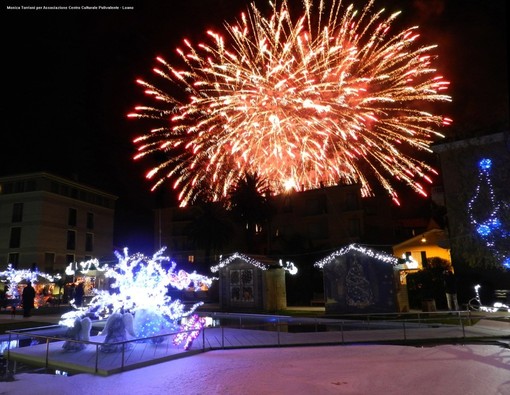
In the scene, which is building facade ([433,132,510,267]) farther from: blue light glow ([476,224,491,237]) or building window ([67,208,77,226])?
building window ([67,208,77,226])

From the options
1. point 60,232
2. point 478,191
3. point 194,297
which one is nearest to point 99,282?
point 194,297

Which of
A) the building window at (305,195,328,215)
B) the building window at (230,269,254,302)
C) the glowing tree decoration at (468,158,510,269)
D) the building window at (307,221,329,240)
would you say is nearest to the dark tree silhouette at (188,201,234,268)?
the building window at (307,221,329,240)

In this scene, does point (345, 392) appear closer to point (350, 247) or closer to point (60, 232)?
point (350, 247)

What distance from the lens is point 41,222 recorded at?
43.7 metres

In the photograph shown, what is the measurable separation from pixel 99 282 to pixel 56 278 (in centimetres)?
389

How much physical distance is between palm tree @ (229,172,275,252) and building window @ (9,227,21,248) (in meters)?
22.6

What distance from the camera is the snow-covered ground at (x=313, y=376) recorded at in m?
8.16

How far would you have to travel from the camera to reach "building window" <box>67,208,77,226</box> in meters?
47.5

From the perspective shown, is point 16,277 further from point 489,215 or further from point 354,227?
point 489,215

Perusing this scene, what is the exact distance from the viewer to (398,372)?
9203 mm

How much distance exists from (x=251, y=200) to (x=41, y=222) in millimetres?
21880

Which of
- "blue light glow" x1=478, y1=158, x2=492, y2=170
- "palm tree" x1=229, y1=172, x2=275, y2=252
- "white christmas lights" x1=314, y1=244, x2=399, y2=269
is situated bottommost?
"white christmas lights" x1=314, y1=244, x2=399, y2=269

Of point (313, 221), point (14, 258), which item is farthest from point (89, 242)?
point (313, 221)

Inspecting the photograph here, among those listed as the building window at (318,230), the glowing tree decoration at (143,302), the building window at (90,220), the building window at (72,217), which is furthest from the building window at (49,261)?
the glowing tree decoration at (143,302)
